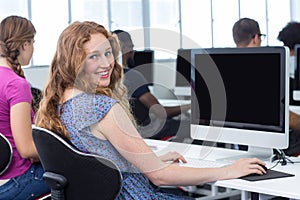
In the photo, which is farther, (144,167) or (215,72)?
(215,72)

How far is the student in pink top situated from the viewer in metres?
2.41

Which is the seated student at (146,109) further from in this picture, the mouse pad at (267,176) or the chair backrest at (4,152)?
the mouse pad at (267,176)

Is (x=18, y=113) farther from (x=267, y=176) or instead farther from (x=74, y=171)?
(x=267, y=176)

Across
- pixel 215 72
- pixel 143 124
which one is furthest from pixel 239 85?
pixel 143 124

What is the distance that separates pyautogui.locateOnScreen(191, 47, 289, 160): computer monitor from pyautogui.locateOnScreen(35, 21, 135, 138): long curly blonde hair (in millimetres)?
602

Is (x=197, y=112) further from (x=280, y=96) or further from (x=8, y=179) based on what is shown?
(x=8, y=179)

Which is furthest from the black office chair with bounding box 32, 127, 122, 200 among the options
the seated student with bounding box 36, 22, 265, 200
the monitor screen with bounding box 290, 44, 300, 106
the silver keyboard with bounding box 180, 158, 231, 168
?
the monitor screen with bounding box 290, 44, 300, 106

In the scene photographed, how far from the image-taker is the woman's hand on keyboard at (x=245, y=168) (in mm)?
2094

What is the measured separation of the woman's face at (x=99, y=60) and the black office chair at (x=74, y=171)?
0.31m

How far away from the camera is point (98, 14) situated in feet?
22.9

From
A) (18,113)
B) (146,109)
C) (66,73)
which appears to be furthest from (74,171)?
(146,109)

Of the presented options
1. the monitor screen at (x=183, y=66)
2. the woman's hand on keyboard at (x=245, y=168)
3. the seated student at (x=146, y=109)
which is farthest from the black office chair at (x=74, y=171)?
the monitor screen at (x=183, y=66)

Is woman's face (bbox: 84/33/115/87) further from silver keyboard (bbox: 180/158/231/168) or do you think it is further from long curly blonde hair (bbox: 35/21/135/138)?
silver keyboard (bbox: 180/158/231/168)

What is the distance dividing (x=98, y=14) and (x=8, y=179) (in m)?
4.70
